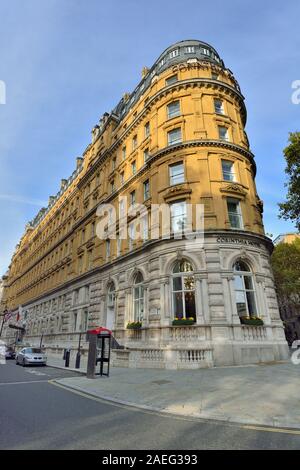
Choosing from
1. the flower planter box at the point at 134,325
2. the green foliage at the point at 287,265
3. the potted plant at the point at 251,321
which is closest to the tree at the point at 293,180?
the potted plant at the point at 251,321

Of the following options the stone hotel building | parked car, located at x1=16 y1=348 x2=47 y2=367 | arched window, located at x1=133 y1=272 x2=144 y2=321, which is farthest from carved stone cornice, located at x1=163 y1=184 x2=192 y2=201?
parked car, located at x1=16 y1=348 x2=47 y2=367

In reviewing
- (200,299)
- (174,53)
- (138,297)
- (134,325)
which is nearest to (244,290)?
(200,299)

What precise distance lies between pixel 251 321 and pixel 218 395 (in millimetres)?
9418

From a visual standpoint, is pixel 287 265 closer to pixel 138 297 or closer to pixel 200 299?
pixel 138 297

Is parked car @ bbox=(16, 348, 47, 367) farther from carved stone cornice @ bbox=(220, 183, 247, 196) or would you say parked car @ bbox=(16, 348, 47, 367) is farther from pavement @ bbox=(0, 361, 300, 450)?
carved stone cornice @ bbox=(220, 183, 247, 196)

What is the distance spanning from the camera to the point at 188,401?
7812mm

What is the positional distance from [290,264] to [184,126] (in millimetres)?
26878

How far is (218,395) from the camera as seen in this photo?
835 cm

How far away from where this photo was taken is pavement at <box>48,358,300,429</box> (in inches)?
247

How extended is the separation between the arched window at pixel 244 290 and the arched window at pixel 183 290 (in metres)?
2.91

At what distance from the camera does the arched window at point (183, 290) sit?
57.9 ft
